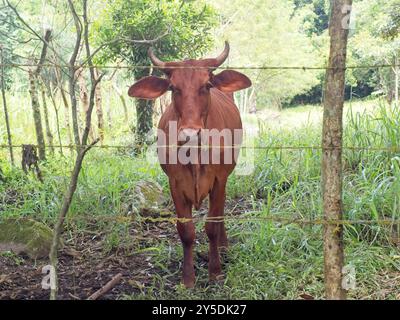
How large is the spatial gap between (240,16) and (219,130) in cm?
1584

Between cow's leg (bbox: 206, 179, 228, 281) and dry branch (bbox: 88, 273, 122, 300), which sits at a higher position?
cow's leg (bbox: 206, 179, 228, 281)

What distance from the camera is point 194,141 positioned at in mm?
3229

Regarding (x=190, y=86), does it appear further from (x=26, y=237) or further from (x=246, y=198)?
(x=246, y=198)

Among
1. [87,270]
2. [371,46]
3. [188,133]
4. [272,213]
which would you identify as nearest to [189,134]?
[188,133]

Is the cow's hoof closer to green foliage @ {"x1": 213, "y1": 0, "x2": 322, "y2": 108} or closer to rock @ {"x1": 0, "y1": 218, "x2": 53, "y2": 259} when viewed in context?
rock @ {"x1": 0, "y1": 218, "x2": 53, "y2": 259}

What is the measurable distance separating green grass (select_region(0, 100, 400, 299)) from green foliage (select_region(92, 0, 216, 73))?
1.91 metres

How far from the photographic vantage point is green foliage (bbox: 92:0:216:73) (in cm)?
683

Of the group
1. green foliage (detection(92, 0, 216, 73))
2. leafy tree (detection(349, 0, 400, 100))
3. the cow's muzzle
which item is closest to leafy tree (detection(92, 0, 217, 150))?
green foliage (detection(92, 0, 216, 73))

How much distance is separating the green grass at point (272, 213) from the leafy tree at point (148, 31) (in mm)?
1800

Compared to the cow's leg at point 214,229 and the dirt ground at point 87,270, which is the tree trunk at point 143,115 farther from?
the cow's leg at point 214,229

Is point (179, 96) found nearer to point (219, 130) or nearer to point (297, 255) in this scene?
point (219, 130)

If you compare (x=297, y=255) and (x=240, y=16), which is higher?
(x=240, y=16)

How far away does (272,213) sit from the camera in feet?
14.3
